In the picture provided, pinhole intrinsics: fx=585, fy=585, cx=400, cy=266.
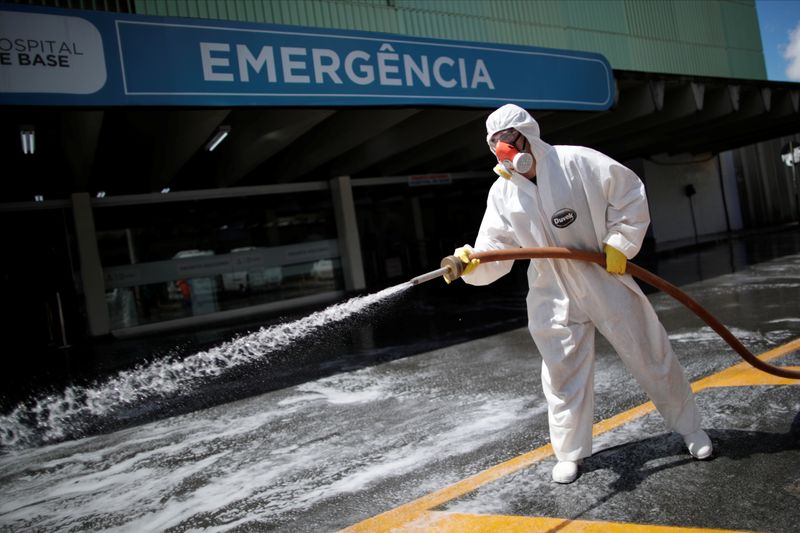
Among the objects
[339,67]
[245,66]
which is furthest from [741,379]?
[245,66]

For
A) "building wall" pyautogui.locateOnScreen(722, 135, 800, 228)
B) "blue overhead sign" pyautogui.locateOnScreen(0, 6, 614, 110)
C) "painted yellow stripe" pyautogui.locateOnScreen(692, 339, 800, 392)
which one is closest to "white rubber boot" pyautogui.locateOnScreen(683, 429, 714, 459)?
"painted yellow stripe" pyautogui.locateOnScreen(692, 339, 800, 392)

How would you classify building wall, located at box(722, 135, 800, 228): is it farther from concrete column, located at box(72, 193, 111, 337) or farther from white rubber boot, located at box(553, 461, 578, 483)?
white rubber boot, located at box(553, 461, 578, 483)

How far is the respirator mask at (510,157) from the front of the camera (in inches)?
103

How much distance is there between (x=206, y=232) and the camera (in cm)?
1273

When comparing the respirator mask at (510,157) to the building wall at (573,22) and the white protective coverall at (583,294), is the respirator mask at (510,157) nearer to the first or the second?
the white protective coverall at (583,294)

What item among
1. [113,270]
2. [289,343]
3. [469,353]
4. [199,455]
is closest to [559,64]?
[469,353]

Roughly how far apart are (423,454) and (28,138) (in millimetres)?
7198

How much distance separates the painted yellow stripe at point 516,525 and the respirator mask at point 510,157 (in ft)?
4.77

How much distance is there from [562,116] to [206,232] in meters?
7.92

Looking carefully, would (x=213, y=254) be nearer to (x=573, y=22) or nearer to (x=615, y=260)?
(x=573, y=22)

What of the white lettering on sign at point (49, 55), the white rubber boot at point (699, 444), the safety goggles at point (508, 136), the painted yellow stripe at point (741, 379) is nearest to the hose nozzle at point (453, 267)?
the safety goggles at point (508, 136)

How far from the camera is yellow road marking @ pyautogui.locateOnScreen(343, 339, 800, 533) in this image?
2.39 m

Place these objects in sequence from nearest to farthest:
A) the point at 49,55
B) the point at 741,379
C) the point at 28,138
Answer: the point at 741,379, the point at 49,55, the point at 28,138

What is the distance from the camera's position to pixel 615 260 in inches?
100.0
